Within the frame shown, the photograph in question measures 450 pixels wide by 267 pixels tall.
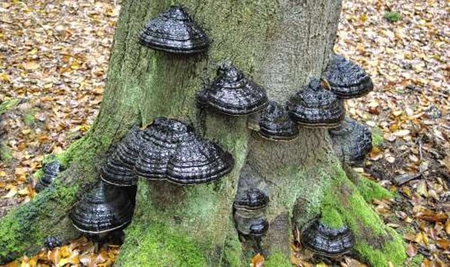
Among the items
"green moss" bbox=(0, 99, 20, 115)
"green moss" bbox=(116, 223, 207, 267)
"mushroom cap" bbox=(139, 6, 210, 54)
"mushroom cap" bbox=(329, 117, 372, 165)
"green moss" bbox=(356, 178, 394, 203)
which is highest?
"mushroom cap" bbox=(139, 6, 210, 54)

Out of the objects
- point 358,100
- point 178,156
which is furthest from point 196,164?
point 358,100

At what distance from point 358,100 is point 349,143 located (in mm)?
3027

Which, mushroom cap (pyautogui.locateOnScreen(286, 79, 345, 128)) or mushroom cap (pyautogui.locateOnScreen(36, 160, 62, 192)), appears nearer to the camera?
mushroom cap (pyautogui.locateOnScreen(286, 79, 345, 128))

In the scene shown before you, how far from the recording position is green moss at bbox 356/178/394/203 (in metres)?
5.46

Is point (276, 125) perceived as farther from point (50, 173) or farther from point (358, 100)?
point (358, 100)

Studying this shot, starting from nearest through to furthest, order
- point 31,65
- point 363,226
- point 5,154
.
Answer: point 363,226 < point 5,154 < point 31,65

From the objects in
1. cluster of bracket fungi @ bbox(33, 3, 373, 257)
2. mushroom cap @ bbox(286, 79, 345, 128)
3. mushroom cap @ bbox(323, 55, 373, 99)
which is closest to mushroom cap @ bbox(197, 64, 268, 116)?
cluster of bracket fungi @ bbox(33, 3, 373, 257)

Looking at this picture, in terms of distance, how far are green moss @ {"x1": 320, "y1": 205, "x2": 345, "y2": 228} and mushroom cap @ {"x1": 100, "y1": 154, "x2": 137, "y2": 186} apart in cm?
182

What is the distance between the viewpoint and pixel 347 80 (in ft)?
13.2

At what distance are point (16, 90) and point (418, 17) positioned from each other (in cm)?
993

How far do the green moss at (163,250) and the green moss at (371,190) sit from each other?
2490 millimetres

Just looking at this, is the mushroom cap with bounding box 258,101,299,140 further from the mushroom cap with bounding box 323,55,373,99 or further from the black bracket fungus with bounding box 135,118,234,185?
the mushroom cap with bounding box 323,55,373,99

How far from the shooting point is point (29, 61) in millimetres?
9016

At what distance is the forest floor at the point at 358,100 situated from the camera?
5.38m
